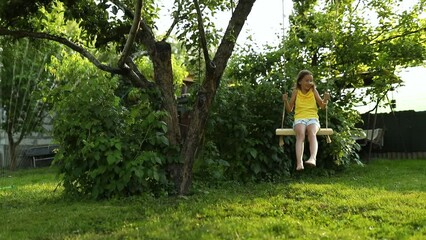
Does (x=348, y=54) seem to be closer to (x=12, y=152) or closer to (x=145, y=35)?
(x=145, y=35)

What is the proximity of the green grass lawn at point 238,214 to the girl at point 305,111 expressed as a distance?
69 centimetres

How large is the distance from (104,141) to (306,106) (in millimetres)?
2993

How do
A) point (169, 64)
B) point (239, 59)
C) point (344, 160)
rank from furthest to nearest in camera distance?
point (239, 59) < point (344, 160) < point (169, 64)

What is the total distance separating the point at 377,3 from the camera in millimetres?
12227

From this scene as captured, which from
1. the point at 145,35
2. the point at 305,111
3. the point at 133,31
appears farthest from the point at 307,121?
the point at 145,35

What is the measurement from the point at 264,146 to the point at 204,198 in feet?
9.45

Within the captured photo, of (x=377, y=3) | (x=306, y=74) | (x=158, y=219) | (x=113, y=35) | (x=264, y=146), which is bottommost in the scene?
(x=158, y=219)

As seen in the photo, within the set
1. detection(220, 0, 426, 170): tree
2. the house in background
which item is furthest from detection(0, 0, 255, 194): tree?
the house in background

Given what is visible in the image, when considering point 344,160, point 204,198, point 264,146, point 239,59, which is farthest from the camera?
point 239,59

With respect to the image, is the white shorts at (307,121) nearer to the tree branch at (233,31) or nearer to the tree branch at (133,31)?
the tree branch at (233,31)

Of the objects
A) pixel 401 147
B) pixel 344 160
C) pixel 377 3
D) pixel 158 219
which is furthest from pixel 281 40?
pixel 158 219

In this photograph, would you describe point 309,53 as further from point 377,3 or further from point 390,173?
point 390,173

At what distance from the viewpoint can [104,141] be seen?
286 inches

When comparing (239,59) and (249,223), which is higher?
(239,59)
